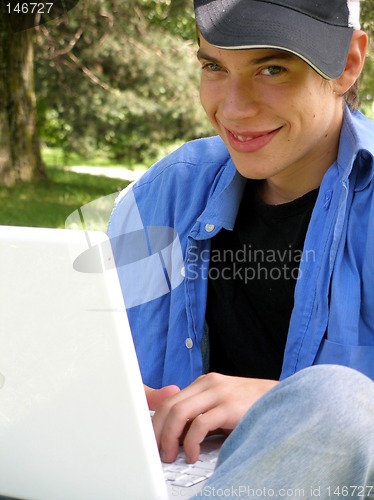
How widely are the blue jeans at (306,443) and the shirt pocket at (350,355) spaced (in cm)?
65

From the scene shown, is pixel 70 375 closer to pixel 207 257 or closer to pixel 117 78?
pixel 207 257

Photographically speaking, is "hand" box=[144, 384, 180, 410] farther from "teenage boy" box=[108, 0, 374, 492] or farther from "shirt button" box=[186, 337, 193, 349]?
"shirt button" box=[186, 337, 193, 349]

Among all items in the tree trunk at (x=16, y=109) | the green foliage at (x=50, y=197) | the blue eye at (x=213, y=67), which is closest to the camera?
the blue eye at (x=213, y=67)

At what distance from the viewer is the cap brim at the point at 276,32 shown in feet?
5.90

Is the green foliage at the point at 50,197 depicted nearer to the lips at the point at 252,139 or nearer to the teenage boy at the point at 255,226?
the teenage boy at the point at 255,226

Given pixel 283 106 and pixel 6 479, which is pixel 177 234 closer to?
pixel 283 106

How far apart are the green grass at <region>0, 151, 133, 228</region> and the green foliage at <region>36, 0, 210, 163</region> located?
0.77 m

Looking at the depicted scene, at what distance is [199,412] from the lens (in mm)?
1468

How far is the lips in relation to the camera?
6.38 ft

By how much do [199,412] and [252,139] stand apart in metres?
0.71

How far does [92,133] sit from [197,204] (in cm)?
773

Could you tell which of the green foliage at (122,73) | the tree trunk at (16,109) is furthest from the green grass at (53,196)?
the green foliage at (122,73)

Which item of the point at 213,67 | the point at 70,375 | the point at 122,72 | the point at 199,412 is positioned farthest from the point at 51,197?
the point at 70,375

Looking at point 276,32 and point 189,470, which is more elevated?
point 276,32
